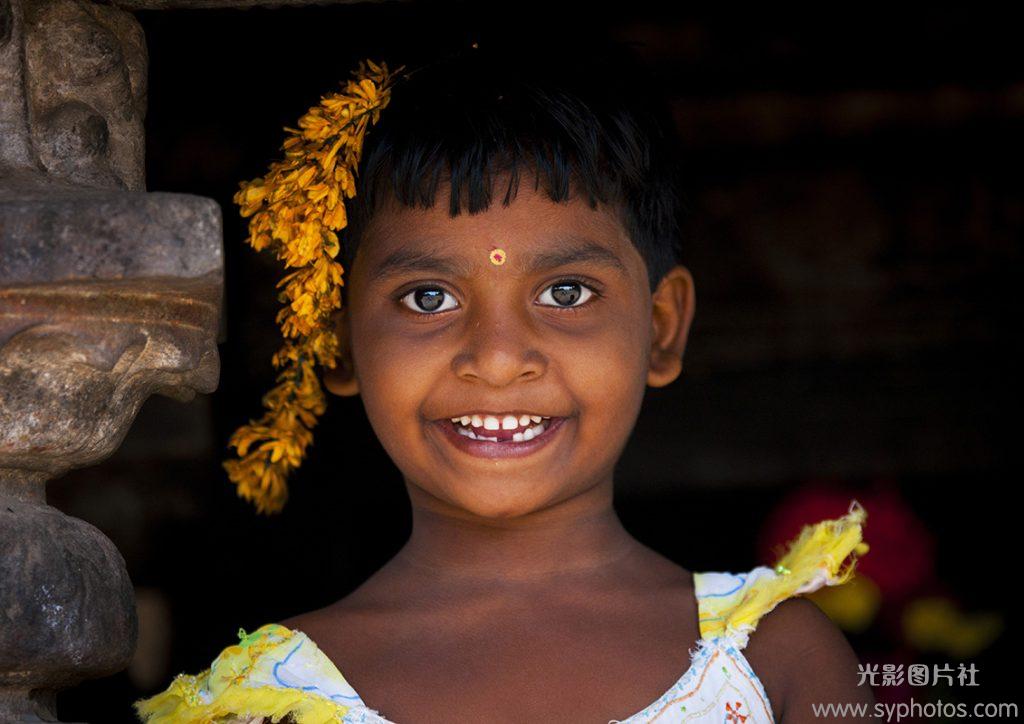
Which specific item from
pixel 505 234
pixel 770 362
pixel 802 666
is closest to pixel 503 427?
pixel 505 234

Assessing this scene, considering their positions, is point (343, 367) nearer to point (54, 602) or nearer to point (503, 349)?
point (503, 349)

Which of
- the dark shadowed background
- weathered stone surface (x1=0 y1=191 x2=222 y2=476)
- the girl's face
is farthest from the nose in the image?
the dark shadowed background

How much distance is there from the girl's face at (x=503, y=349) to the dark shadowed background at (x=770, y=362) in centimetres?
131

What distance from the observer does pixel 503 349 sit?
1970 millimetres

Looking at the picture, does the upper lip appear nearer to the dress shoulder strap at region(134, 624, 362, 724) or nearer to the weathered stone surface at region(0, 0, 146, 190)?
the dress shoulder strap at region(134, 624, 362, 724)

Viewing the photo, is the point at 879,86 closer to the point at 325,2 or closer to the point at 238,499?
the point at 238,499

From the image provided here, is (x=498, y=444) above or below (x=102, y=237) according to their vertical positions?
below

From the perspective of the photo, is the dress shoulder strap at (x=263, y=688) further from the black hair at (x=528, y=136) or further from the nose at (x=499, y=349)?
the black hair at (x=528, y=136)

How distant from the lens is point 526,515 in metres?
2.13

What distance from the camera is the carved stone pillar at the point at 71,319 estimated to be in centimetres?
142

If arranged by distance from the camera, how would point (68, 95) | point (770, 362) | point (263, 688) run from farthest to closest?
point (770, 362)
point (263, 688)
point (68, 95)

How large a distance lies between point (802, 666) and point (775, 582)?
0.38 ft

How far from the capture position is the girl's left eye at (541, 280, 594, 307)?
206cm

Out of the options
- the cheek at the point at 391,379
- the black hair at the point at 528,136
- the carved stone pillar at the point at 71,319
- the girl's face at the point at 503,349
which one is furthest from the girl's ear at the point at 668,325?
the carved stone pillar at the point at 71,319
